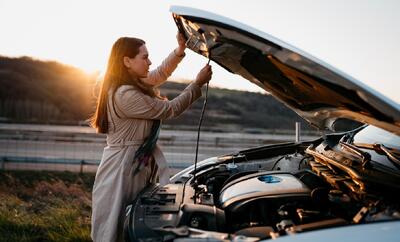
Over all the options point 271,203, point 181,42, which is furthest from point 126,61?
point 271,203

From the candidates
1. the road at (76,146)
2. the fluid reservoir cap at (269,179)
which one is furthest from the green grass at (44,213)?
the road at (76,146)

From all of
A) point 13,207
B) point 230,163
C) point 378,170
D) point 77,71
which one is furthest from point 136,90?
point 77,71

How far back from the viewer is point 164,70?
4004 millimetres

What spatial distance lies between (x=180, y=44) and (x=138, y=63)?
0.58m

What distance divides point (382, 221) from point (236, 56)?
1.45 meters

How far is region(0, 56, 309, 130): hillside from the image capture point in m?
31.4

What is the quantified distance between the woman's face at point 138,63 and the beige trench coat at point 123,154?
0.22m

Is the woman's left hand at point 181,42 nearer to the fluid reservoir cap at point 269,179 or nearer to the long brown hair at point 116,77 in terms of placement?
the long brown hair at point 116,77

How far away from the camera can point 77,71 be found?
40.6m

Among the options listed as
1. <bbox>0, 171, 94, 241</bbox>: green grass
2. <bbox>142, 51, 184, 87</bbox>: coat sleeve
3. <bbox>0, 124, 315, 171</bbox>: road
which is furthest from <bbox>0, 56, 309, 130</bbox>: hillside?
<bbox>142, 51, 184, 87</bbox>: coat sleeve

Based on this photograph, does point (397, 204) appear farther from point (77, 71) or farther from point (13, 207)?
point (77, 71)

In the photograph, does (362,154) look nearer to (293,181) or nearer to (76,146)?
(293,181)

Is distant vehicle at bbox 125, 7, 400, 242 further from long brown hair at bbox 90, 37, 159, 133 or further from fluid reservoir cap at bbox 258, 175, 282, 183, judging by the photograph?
long brown hair at bbox 90, 37, 159, 133

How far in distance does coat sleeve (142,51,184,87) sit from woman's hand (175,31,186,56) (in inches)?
1.6
